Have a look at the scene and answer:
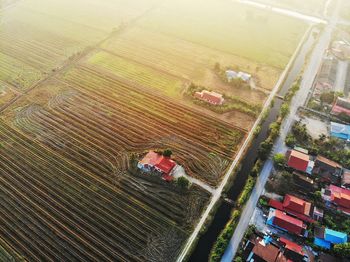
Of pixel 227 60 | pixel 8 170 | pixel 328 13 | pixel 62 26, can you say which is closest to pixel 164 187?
pixel 8 170

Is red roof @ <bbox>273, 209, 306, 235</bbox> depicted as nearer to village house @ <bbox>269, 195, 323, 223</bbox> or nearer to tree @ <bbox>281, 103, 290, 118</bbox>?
village house @ <bbox>269, 195, 323, 223</bbox>

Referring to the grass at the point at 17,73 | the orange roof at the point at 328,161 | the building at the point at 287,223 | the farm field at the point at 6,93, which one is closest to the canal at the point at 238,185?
the building at the point at 287,223

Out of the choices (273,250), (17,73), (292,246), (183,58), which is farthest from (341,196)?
(17,73)

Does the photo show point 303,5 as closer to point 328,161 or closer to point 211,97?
point 211,97

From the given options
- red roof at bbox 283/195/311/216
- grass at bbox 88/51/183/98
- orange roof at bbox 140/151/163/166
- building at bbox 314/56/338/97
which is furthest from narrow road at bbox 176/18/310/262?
grass at bbox 88/51/183/98

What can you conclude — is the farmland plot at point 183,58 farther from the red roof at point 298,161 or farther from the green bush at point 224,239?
the green bush at point 224,239

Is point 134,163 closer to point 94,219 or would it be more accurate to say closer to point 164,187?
point 164,187
